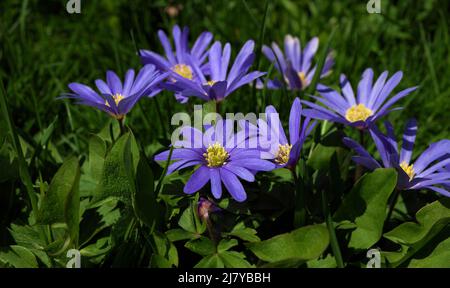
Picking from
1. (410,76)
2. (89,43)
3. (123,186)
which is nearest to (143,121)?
(89,43)

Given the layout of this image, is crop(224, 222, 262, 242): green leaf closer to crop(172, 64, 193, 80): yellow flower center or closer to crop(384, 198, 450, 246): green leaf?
crop(384, 198, 450, 246): green leaf

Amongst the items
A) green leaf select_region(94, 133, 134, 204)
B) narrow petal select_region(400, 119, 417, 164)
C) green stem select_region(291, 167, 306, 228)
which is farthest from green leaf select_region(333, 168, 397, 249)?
green leaf select_region(94, 133, 134, 204)

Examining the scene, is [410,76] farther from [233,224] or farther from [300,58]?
[233,224]

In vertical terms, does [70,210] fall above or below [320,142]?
below

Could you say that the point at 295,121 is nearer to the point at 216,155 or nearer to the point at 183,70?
the point at 216,155

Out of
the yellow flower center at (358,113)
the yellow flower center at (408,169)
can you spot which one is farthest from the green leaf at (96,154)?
the yellow flower center at (408,169)
